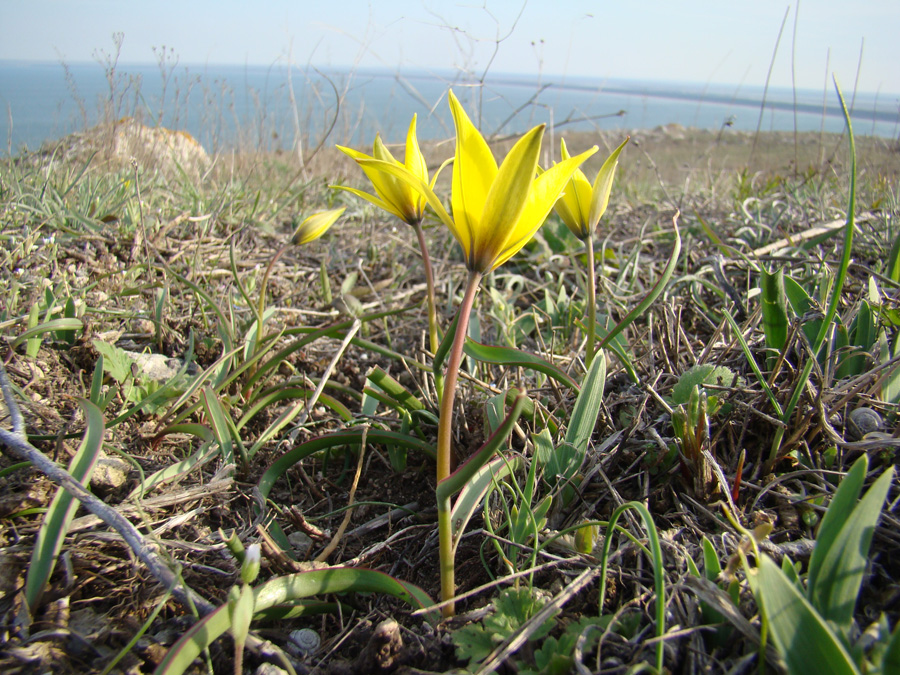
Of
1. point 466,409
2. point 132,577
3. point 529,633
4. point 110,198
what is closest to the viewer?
point 529,633

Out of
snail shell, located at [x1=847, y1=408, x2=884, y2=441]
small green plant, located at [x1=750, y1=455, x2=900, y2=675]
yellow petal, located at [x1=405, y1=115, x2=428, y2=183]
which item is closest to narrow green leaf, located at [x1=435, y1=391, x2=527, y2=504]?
small green plant, located at [x1=750, y1=455, x2=900, y2=675]

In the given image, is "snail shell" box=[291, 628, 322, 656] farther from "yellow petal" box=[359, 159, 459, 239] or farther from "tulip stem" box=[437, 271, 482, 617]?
"yellow petal" box=[359, 159, 459, 239]

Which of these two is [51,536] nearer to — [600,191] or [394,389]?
[394,389]

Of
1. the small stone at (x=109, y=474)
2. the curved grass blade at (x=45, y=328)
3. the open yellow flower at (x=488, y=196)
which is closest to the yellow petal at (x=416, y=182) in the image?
the open yellow flower at (x=488, y=196)

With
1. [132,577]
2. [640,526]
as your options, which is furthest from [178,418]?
[640,526]

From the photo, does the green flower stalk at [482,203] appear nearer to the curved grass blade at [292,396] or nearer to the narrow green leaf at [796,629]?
the narrow green leaf at [796,629]

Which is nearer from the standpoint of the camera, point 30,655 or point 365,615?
point 30,655

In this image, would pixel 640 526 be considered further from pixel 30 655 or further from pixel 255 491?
pixel 30 655

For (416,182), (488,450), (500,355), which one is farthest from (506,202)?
(500,355)
